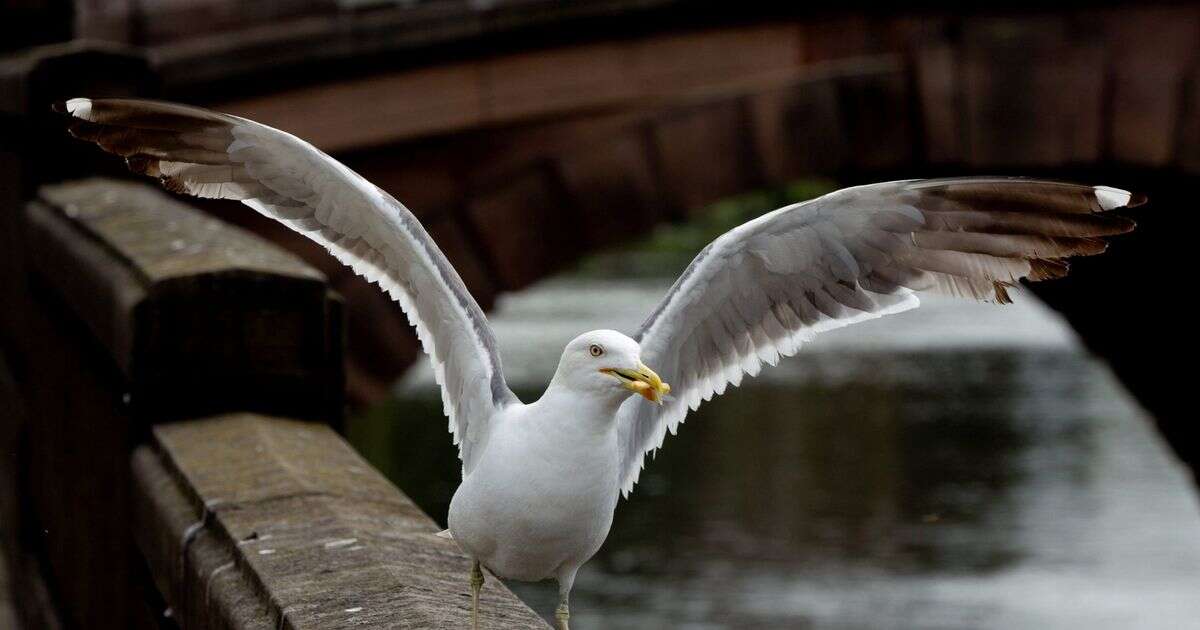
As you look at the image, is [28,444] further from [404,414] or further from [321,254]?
[404,414]

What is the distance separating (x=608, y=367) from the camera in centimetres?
342

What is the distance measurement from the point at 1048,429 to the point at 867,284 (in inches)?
845

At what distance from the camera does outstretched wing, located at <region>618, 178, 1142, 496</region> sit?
395 cm

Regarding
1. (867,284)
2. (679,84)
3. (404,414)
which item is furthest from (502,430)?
(404,414)

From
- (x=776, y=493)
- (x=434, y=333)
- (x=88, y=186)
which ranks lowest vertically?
(x=776, y=493)

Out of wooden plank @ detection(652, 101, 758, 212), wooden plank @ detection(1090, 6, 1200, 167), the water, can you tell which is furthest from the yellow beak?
the water

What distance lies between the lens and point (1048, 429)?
2486cm

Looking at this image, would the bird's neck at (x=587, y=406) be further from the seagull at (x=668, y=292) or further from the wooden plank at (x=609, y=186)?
the wooden plank at (x=609, y=186)

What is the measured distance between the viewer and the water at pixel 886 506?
16.0 metres

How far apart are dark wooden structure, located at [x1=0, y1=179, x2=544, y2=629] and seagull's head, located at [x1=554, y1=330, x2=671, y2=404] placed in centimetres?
47

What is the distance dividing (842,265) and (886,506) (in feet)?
52.2

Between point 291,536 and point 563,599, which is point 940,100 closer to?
point 563,599

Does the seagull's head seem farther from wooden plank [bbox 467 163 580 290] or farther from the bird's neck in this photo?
wooden plank [bbox 467 163 580 290]

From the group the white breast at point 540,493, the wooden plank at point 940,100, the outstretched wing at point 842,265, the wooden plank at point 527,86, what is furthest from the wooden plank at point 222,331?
the wooden plank at point 940,100
